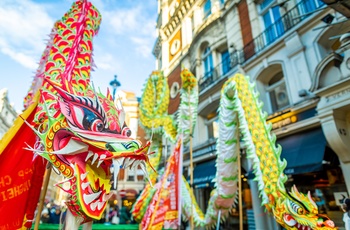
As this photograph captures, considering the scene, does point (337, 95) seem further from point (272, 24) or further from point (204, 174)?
point (204, 174)

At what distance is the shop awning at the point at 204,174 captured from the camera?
8.98 meters

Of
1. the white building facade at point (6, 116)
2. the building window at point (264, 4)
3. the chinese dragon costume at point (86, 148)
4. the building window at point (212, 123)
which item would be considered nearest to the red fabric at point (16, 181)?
the chinese dragon costume at point (86, 148)

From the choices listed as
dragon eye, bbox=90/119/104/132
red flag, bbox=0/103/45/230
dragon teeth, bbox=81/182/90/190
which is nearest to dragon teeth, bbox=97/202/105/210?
dragon teeth, bbox=81/182/90/190

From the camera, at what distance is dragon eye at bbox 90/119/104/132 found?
75.1 inches

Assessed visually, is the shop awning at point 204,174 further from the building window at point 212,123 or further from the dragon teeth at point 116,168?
the dragon teeth at point 116,168

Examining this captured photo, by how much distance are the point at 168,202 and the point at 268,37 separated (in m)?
7.71

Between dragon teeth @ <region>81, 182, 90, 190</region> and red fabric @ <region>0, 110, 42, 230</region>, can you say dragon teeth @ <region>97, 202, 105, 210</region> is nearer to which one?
dragon teeth @ <region>81, 182, 90, 190</region>

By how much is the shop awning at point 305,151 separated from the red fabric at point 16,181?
573cm

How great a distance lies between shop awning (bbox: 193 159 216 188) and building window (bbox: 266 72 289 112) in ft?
11.7

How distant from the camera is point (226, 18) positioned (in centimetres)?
1151

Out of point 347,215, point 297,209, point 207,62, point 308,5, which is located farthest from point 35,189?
point 207,62

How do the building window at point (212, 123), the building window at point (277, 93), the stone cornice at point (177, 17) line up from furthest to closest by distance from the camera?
the stone cornice at point (177, 17) < the building window at point (212, 123) < the building window at point (277, 93)

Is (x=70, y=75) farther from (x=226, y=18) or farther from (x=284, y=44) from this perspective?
(x=226, y=18)

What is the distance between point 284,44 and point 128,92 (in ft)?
101
